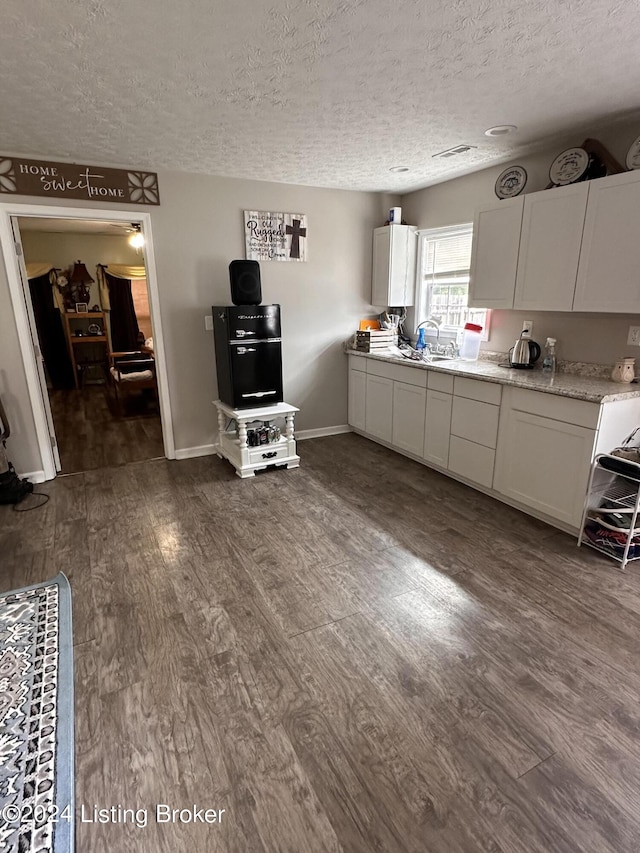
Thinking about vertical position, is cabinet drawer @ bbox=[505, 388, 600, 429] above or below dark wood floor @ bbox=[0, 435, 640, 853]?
above

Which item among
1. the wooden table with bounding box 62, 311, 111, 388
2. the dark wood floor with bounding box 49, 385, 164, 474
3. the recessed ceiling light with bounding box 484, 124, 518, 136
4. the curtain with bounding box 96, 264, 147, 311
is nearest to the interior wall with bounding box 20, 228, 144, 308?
the curtain with bounding box 96, 264, 147, 311

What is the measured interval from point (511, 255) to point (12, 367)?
3.76 metres

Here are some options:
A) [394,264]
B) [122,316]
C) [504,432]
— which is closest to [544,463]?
[504,432]

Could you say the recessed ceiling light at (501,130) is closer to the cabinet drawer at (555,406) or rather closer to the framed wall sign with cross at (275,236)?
the cabinet drawer at (555,406)

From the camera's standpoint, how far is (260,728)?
1571mm

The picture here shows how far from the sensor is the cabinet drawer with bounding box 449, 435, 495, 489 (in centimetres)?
322

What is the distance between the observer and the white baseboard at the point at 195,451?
4148mm

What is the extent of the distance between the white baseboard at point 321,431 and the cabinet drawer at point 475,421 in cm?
163

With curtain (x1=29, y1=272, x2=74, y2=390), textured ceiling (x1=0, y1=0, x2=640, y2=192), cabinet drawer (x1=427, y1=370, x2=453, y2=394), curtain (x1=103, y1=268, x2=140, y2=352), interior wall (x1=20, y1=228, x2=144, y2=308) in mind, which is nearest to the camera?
textured ceiling (x1=0, y1=0, x2=640, y2=192)

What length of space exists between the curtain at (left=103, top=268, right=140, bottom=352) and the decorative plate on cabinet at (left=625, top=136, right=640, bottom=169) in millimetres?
6907

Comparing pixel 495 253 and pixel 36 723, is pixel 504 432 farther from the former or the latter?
pixel 36 723

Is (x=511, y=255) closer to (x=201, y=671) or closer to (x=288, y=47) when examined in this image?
(x=288, y=47)

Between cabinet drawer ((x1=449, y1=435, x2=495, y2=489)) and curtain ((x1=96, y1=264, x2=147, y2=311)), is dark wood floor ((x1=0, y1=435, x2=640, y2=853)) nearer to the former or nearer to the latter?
cabinet drawer ((x1=449, y1=435, x2=495, y2=489))

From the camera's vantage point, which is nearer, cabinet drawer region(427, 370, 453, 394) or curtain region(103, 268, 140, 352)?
cabinet drawer region(427, 370, 453, 394)
